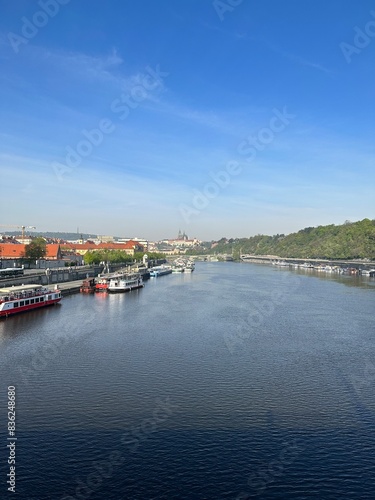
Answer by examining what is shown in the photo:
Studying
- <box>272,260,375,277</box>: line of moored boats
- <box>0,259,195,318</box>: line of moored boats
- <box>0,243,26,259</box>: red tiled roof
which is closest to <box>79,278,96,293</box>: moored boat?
<box>0,259,195,318</box>: line of moored boats

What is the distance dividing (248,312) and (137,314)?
Result: 8.31 m

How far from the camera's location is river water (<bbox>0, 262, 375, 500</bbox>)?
1074cm

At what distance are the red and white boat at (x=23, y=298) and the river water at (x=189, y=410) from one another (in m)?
2.10

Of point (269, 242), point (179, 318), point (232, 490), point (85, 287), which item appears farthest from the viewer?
point (269, 242)

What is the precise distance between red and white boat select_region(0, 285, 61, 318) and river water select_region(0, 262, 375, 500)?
6.89ft

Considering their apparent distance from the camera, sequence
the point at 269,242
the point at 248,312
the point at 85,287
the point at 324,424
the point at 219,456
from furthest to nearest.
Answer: the point at 269,242, the point at 85,287, the point at 248,312, the point at 324,424, the point at 219,456

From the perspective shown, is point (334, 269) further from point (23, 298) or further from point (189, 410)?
point (189, 410)

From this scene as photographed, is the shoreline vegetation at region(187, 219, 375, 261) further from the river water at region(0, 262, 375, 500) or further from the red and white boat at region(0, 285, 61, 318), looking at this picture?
the river water at region(0, 262, 375, 500)

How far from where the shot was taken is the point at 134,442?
1245 centimetres

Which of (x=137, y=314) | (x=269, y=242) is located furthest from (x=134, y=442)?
(x=269, y=242)

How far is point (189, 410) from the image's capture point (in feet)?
47.8

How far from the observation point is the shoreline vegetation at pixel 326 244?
3903 inches

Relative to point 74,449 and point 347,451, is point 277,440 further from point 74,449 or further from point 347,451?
point 74,449

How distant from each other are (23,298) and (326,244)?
96.4 m
